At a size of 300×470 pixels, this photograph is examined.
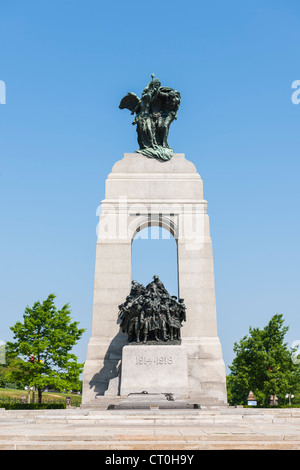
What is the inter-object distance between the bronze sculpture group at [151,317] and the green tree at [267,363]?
19.6 m

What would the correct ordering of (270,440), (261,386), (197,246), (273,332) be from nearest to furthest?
(270,440) < (197,246) < (261,386) < (273,332)

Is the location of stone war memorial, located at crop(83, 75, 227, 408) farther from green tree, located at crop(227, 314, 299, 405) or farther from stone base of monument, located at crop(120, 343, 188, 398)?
green tree, located at crop(227, 314, 299, 405)

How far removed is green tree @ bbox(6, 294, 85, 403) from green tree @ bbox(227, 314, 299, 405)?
14101 millimetres

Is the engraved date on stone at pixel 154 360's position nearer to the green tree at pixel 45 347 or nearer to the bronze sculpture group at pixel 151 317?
the bronze sculpture group at pixel 151 317

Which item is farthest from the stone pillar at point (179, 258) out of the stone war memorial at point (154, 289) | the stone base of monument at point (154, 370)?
the stone base of monument at point (154, 370)

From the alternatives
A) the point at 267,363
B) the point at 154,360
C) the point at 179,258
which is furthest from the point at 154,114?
the point at 267,363

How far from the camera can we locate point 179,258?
22.1m

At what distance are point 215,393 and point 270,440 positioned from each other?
43.4ft

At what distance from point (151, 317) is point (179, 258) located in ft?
17.6

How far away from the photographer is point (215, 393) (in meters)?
19.3

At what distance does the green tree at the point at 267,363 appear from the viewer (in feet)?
113
